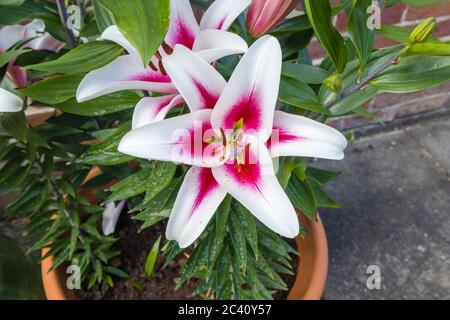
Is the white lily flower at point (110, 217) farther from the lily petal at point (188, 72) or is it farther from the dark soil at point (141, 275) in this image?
the lily petal at point (188, 72)

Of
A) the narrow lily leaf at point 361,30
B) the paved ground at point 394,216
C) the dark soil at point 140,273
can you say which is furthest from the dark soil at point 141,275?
the narrow lily leaf at point 361,30

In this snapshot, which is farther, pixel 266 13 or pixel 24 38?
pixel 24 38

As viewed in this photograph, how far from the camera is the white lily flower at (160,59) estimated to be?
0.48 meters

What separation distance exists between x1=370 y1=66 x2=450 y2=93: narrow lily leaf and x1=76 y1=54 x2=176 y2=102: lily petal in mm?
228

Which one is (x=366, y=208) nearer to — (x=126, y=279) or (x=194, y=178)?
(x=126, y=279)

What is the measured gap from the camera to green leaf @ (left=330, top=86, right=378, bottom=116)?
1.85ft

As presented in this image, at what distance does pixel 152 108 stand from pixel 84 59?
95 millimetres

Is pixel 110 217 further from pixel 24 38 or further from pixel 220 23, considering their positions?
pixel 220 23

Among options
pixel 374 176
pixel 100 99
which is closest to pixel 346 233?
pixel 374 176

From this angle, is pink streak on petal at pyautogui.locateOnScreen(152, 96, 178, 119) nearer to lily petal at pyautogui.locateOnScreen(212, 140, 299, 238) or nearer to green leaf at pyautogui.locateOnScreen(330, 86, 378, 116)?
lily petal at pyautogui.locateOnScreen(212, 140, 299, 238)

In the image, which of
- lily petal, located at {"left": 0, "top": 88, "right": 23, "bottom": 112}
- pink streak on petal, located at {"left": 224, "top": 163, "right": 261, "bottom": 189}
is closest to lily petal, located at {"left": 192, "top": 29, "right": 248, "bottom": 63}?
pink streak on petal, located at {"left": 224, "top": 163, "right": 261, "bottom": 189}

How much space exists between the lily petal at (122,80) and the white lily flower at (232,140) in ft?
0.14

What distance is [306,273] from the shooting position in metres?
1.03

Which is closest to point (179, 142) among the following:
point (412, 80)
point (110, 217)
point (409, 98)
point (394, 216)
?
point (412, 80)
